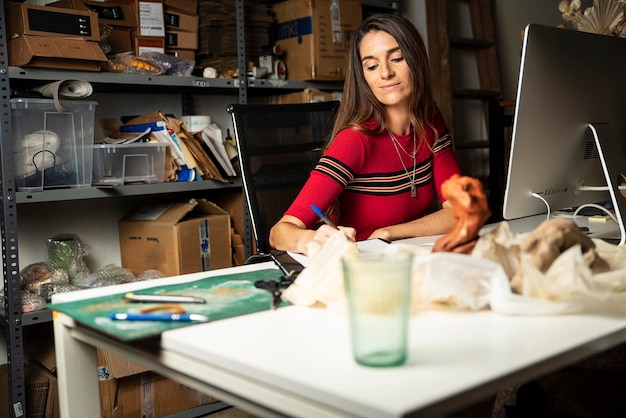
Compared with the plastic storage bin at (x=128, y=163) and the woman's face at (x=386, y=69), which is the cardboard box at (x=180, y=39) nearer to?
the plastic storage bin at (x=128, y=163)

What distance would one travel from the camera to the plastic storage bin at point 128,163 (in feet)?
8.54

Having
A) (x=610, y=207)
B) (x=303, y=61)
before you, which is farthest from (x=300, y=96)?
(x=610, y=207)

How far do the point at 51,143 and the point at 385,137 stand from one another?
116 centimetres

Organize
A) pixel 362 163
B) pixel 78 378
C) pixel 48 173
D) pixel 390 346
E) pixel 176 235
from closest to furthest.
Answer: pixel 390 346 → pixel 78 378 → pixel 362 163 → pixel 48 173 → pixel 176 235

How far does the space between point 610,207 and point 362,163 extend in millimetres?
710

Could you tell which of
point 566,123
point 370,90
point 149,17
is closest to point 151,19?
point 149,17

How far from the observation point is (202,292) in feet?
4.01

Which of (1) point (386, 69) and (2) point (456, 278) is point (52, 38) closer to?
(1) point (386, 69)

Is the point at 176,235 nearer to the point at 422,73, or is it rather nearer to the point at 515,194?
the point at 422,73

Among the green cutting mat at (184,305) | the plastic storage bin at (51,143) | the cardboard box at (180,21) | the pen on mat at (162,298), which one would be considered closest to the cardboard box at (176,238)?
the plastic storage bin at (51,143)

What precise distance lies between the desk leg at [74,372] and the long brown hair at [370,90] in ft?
3.35

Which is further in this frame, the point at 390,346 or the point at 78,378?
the point at 78,378

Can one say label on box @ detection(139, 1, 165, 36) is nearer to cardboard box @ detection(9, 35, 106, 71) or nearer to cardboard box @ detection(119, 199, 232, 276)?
cardboard box @ detection(9, 35, 106, 71)

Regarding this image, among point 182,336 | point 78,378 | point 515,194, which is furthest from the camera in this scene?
point 515,194
